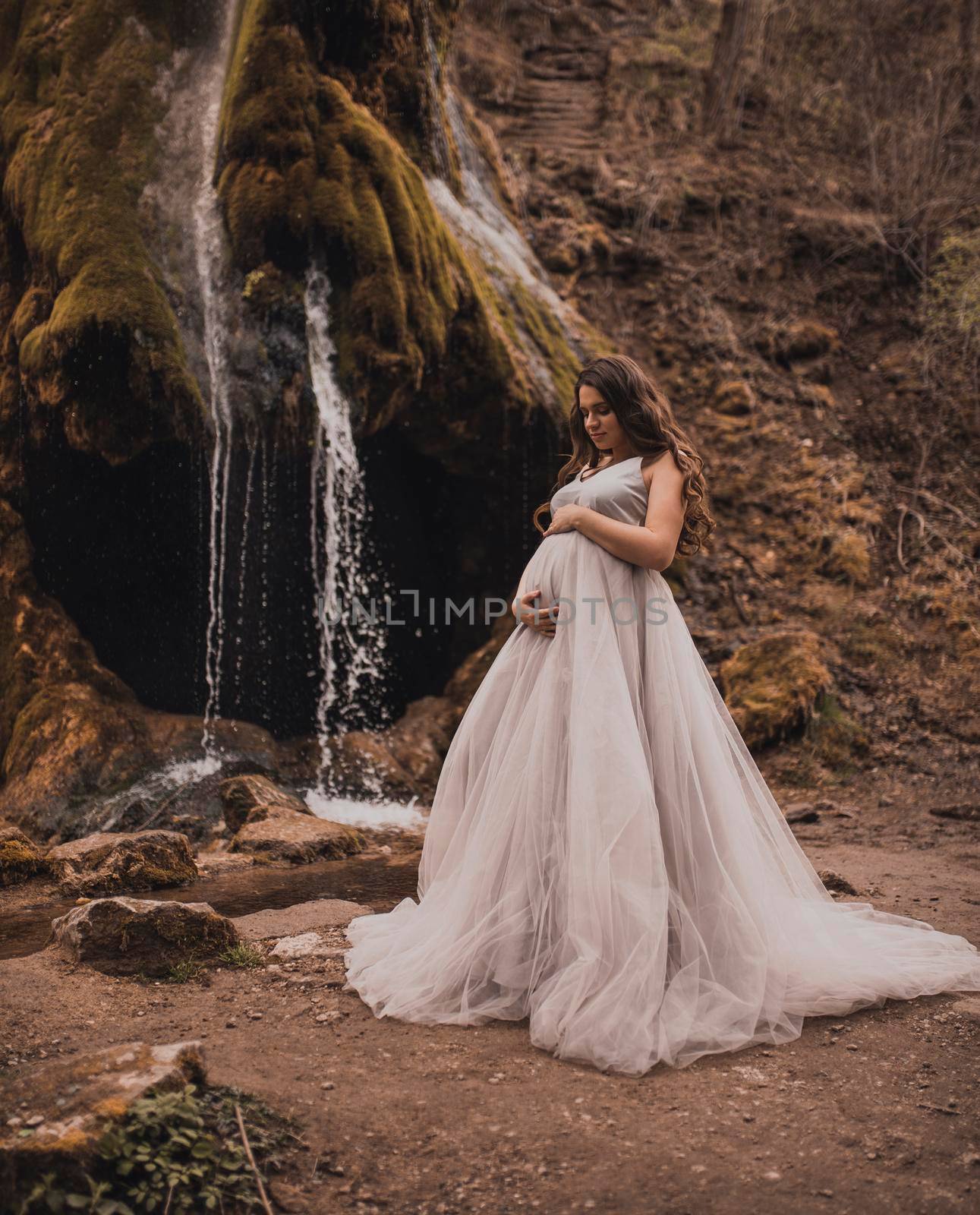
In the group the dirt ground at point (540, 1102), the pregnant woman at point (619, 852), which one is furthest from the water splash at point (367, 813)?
the dirt ground at point (540, 1102)

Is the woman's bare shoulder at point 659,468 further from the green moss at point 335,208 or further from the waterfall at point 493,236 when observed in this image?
the waterfall at point 493,236

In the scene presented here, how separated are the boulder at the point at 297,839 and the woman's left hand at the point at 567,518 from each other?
9.91 feet

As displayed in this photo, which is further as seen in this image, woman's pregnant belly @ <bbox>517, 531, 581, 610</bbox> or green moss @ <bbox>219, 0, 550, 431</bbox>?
green moss @ <bbox>219, 0, 550, 431</bbox>

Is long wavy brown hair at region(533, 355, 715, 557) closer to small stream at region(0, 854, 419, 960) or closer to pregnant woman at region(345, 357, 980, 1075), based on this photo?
pregnant woman at region(345, 357, 980, 1075)

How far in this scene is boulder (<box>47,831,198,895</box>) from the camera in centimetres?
502

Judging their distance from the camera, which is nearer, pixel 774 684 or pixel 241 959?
pixel 241 959

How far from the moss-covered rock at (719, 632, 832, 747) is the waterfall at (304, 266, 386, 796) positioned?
329cm

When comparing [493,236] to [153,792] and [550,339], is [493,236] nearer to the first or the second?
[550,339]

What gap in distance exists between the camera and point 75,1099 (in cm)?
217

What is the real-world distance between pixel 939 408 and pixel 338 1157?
10299mm

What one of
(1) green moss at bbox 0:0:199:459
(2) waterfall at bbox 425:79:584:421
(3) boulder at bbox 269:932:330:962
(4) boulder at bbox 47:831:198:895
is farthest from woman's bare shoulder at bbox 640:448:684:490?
(2) waterfall at bbox 425:79:584:421

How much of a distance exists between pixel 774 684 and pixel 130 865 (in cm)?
503

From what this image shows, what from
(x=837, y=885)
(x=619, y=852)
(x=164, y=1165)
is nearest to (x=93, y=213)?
(x=619, y=852)

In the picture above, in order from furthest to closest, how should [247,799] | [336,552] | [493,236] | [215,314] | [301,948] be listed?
1. [493,236]
2. [336,552]
3. [215,314]
4. [247,799]
5. [301,948]
